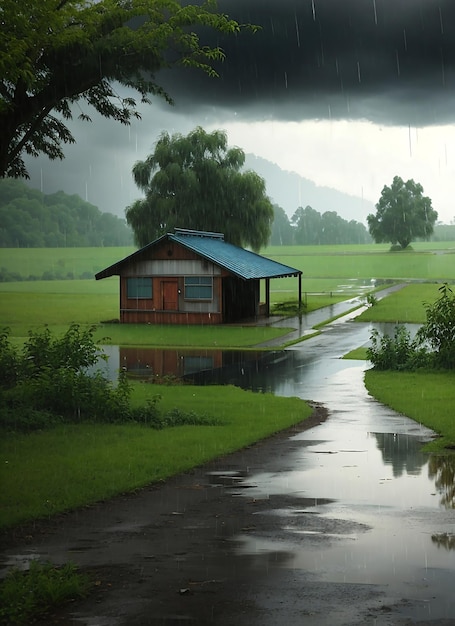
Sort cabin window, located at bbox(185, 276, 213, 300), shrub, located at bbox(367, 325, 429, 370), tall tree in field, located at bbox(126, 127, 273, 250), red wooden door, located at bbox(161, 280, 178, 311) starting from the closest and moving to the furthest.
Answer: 1. shrub, located at bbox(367, 325, 429, 370)
2. cabin window, located at bbox(185, 276, 213, 300)
3. red wooden door, located at bbox(161, 280, 178, 311)
4. tall tree in field, located at bbox(126, 127, 273, 250)

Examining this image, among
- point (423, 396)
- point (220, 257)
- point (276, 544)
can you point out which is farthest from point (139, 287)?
point (276, 544)

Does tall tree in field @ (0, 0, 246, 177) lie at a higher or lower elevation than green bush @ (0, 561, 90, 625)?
higher

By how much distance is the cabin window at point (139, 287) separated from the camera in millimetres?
51875

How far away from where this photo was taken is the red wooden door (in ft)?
168

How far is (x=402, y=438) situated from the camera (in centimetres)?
1652

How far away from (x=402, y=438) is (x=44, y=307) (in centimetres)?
6086

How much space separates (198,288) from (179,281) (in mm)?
1304

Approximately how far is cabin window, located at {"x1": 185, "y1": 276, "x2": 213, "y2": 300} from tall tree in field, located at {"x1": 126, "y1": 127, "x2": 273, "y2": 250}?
60.1 ft

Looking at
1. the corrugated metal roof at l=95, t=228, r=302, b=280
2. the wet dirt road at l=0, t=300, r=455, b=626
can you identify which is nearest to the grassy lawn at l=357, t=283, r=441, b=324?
the corrugated metal roof at l=95, t=228, r=302, b=280

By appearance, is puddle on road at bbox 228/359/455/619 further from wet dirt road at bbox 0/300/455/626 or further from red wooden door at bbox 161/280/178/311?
red wooden door at bbox 161/280/178/311

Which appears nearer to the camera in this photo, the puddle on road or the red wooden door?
the puddle on road

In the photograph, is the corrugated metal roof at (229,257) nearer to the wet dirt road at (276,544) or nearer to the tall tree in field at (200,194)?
the tall tree in field at (200,194)

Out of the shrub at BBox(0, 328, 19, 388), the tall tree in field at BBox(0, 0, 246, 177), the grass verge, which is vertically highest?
the tall tree in field at BBox(0, 0, 246, 177)

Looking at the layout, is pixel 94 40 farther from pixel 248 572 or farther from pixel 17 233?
pixel 17 233
